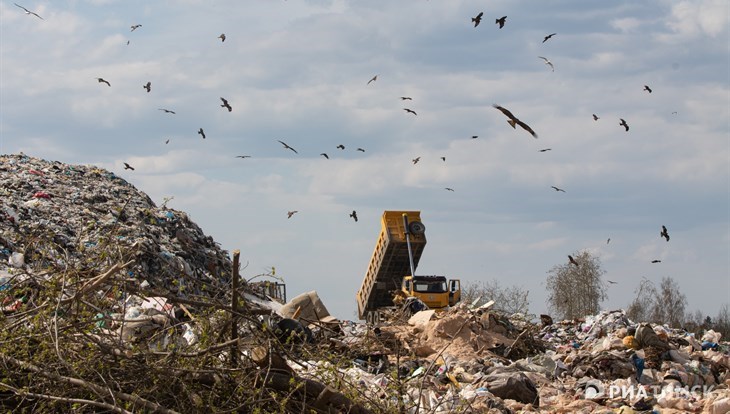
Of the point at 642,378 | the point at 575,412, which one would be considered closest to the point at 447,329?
the point at 642,378

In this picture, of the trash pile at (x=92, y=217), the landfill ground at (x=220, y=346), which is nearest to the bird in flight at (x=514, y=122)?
the landfill ground at (x=220, y=346)

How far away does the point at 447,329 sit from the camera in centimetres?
1114

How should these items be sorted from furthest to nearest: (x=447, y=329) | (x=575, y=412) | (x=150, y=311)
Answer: (x=447, y=329), (x=150, y=311), (x=575, y=412)

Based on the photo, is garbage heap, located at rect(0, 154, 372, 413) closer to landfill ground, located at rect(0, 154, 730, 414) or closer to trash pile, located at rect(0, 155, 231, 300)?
landfill ground, located at rect(0, 154, 730, 414)

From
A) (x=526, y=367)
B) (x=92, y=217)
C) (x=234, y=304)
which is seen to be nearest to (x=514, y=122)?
(x=234, y=304)

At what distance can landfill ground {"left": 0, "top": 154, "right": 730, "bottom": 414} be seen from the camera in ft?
14.4

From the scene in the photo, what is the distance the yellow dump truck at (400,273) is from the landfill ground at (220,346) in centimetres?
239

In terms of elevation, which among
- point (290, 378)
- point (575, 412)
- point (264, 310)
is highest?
point (264, 310)

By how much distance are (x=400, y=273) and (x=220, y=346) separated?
41.5ft

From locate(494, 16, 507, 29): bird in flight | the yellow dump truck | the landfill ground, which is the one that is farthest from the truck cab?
locate(494, 16, 507, 29): bird in flight

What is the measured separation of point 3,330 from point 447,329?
7542 mm

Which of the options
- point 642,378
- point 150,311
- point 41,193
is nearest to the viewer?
point 150,311

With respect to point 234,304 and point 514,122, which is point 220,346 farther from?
point 514,122

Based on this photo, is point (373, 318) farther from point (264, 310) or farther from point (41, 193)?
point (264, 310)
